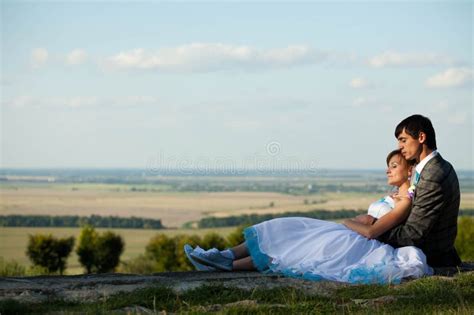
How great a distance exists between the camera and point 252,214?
2436 inches

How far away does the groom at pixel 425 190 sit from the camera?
7.27m

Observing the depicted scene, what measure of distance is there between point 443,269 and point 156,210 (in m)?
61.5

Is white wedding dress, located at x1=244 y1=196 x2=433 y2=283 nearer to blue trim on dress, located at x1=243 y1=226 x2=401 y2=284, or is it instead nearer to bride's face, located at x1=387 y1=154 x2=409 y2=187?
blue trim on dress, located at x1=243 y1=226 x2=401 y2=284

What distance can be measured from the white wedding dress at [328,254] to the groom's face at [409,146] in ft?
1.88

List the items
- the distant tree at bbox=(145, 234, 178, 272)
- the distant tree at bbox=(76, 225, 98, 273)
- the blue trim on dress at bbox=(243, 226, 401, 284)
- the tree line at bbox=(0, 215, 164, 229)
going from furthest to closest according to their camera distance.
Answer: the tree line at bbox=(0, 215, 164, 229) → the distant tree at bbox=(76, 225, 98, 273) → the distant tree at bbox=(145, 234, 178, 272) → the blue trim on dress at bbox=(243, 226, 401, 284)

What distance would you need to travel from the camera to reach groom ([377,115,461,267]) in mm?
7270

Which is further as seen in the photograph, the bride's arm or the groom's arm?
the bride's arm

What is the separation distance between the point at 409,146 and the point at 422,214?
64 cm

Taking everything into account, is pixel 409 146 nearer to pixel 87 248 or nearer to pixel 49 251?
pixel 49 251

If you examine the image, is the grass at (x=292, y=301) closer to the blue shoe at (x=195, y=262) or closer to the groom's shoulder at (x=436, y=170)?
the groom's shoulder at (x=436, y=170)

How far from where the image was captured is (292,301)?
6121mm

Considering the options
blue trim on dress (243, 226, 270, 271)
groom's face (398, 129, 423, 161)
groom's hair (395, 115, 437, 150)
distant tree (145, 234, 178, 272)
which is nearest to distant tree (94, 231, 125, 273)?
distant tree (145, 234, 178, 272)

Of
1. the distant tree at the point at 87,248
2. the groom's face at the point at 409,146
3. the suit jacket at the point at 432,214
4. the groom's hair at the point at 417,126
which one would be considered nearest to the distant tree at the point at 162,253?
the distant tree at the point at 87,248

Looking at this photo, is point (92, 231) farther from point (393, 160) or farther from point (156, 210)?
point (156, 210)
